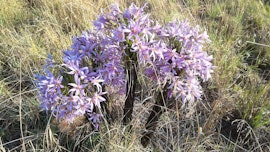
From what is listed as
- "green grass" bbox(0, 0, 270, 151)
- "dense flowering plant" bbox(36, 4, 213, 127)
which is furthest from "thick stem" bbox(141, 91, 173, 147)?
"dense flowering plant" bbox(36, 4, 213, 127)

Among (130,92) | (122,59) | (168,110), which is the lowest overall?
(168,110)

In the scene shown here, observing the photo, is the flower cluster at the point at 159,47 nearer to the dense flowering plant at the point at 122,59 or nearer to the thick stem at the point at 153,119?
the dense flowering plant at the point at 122,59

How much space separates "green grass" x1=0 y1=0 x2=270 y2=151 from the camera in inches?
83.3

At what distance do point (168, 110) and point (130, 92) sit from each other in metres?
0.52

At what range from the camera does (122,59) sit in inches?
66.1

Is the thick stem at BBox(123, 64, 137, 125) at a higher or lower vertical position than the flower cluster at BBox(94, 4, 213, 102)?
lower

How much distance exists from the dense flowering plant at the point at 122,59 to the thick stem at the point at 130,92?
0.20ft

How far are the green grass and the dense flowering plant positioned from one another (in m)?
0.23

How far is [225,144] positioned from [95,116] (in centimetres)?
104

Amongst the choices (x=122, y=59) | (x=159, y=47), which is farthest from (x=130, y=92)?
(x=159, y=47)

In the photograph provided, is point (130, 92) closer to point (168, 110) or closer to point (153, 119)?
point (153, 119)

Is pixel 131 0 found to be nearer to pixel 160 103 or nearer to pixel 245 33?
pixel 245 33

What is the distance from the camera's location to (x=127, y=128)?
83.0 inches

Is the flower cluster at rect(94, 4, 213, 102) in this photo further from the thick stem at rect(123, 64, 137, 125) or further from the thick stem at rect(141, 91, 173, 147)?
the thick stem at rect(141, 91, 173, 147)
